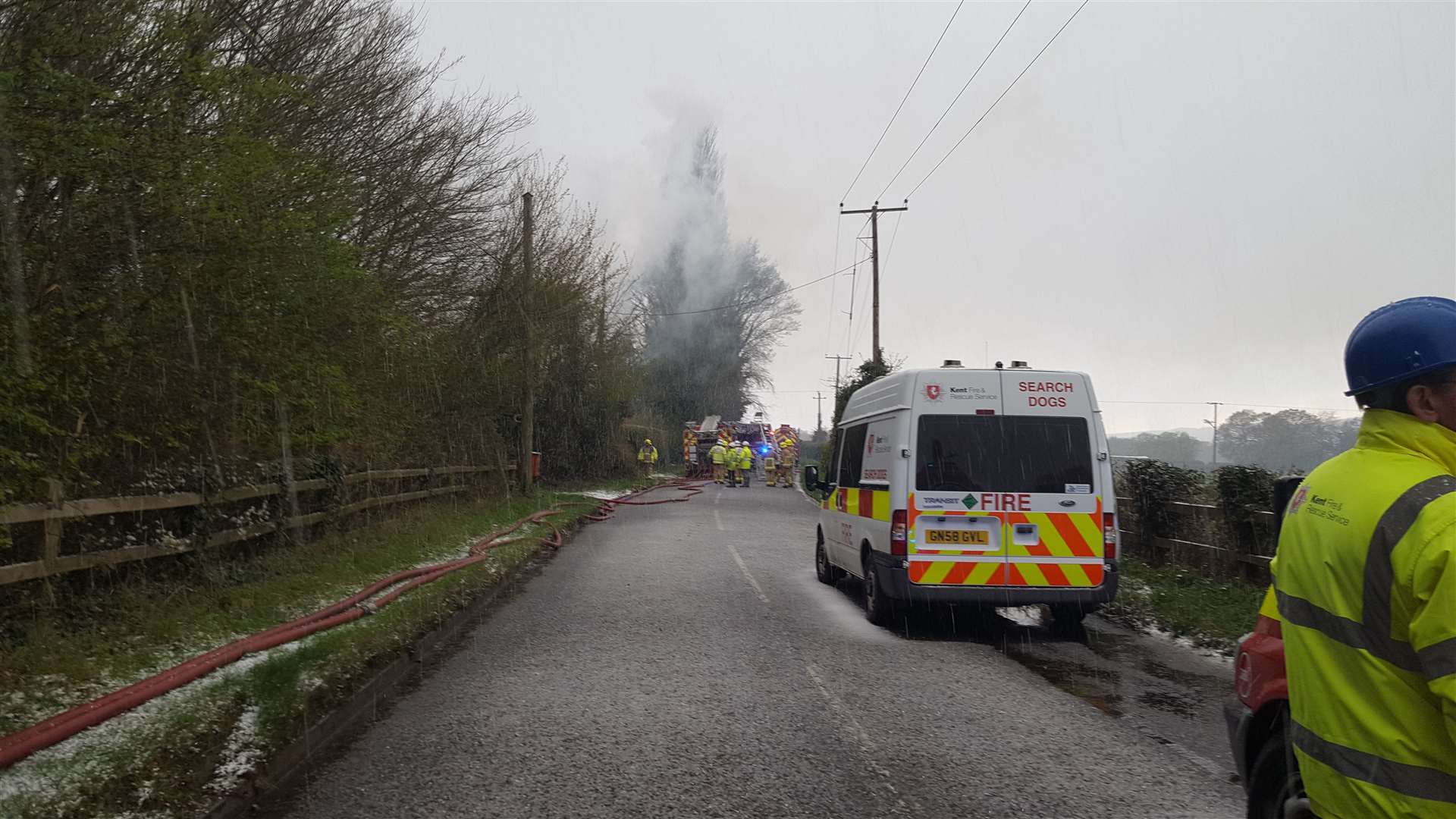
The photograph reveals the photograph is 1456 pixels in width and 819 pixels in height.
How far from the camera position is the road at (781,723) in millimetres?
4805

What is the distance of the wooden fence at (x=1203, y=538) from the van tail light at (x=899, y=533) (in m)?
3.86

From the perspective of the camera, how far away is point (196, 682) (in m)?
6.35

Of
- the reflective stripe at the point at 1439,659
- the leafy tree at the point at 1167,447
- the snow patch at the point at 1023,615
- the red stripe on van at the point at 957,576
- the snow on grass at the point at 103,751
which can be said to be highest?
the leafy tree at the point at 1167,447

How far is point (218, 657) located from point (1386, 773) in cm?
656

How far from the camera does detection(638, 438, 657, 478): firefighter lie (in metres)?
→ 42.5

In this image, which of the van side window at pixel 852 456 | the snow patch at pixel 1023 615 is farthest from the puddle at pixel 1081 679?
the van side window at pixel 852 456

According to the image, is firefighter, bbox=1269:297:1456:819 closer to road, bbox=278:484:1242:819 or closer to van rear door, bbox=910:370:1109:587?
road, bbox=278:484:1242:819

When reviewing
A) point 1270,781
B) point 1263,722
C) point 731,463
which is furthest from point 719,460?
point 1270,781

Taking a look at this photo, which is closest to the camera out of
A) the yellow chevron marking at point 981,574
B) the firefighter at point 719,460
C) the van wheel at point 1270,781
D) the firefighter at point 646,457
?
the van wheel at point 1270,781

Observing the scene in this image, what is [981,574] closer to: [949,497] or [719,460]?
[949,497]

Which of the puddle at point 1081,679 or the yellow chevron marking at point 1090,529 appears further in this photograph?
the yellow chevron marking at point 1090,529

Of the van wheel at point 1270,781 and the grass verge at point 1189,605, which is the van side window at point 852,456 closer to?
the grass verge at point 1189,605

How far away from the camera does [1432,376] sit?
2082 mm

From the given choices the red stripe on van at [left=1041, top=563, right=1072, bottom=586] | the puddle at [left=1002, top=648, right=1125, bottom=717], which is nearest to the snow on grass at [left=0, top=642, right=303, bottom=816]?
the puddle at [left=1002, top=648, right=1125, bottom=717]
